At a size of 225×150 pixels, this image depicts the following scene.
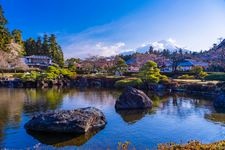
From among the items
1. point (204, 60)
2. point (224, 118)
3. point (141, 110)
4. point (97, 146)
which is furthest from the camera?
point (204, 60)

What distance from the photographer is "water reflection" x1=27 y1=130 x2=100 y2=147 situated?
67.1ft

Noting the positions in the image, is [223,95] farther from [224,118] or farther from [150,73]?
[150,73]

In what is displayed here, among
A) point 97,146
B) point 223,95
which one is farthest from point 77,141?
point 223,95

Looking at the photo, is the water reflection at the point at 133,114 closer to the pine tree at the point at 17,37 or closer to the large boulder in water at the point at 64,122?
the large boulder in water at the point at 64,122

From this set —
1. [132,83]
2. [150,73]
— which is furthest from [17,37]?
[150,73]

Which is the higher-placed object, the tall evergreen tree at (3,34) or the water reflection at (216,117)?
the tall evergreen tree at (3,34)

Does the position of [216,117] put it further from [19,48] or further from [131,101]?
[19,48]

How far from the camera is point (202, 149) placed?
1108 centimetres

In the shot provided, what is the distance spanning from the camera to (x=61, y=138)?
2145 centimetres

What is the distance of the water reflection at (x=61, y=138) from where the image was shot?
20438mm

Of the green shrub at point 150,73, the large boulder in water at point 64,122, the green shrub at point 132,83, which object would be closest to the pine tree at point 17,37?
the green shrub at point 132,83

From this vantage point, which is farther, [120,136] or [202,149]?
[120,136]

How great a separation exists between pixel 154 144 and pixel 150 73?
1548 inches

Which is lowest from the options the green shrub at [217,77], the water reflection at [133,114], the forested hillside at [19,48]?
the water reflection at [133,114]
